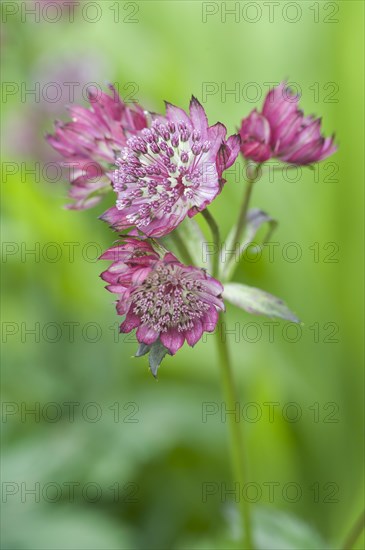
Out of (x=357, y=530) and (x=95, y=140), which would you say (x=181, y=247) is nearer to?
(x=95, y=140)

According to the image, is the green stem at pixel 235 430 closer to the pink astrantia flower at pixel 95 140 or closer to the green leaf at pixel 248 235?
the green leaf at pixel 248 235

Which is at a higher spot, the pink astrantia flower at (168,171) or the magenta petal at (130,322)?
the pink astrantia flower at (168,171)

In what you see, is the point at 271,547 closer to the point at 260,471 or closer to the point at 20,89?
the point at 260,471

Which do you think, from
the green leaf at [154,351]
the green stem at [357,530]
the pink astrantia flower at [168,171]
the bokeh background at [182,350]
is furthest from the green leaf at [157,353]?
the bokeh background at [182,350]

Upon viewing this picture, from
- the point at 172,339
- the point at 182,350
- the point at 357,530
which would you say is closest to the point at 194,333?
the point at 172,339

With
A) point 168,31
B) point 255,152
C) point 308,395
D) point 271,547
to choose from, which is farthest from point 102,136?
point 168,31

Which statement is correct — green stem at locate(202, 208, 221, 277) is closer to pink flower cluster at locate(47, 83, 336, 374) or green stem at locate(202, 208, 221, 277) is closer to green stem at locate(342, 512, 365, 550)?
pink flower cluster at locate(47, 83, 336, 374)
